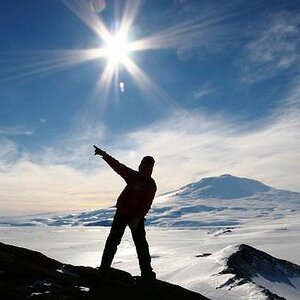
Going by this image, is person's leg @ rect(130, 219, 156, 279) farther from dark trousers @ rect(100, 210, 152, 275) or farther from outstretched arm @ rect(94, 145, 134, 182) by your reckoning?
outstretched arm @ rect(94, 145, 134, 182)

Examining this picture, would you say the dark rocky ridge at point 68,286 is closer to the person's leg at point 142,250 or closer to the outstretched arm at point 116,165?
the person's leg at point 142,250

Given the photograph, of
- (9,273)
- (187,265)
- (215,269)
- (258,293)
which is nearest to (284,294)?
(215,269)

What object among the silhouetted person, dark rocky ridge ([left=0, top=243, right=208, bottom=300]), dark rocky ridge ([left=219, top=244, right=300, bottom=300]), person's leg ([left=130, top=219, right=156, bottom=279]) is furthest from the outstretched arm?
dark rocky ridge ([left=219, top=244, right=300, bottom=300])

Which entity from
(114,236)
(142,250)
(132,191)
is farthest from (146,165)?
(142,250)

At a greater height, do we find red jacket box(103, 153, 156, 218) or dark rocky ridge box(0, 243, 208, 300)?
red jacket box(103, 153, 156, 218)

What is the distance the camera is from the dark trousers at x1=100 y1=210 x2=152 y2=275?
29.1ft

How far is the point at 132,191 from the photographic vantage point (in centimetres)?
877

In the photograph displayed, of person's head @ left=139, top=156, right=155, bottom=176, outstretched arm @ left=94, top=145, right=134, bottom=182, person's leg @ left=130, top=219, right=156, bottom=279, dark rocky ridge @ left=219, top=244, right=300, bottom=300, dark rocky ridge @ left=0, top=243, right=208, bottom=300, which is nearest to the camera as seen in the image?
dark rocky ridge @ left=0, top=243, right=208, bottom=300

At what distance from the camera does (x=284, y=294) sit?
2248cm

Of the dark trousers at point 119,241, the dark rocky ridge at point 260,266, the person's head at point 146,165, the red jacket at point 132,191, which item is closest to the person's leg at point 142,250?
the dark trousers at point 119,241

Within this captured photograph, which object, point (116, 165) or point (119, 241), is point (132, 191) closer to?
point (116, 165)

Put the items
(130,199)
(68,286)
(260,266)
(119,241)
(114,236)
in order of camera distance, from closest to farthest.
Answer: (68,286), (130,199), (114,236), (119,241), (260,266)

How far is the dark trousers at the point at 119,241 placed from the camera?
887 centimetres

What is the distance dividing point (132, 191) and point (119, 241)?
111cm
